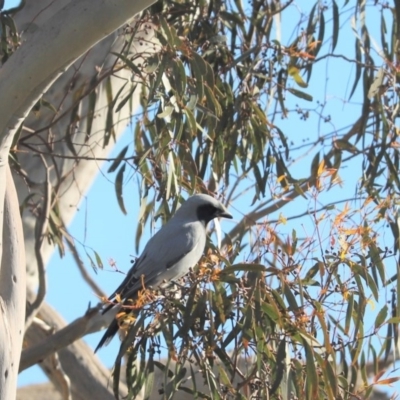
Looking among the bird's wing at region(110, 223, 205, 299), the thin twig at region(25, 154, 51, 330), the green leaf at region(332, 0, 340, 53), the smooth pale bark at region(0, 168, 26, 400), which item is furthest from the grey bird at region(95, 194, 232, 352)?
the green leaf at region(332, 0, 340, 53)

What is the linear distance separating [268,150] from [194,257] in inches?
41.1

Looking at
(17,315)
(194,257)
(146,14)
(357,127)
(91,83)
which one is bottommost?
(17,315)

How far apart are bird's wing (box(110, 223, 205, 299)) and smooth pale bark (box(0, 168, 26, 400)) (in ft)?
1.30

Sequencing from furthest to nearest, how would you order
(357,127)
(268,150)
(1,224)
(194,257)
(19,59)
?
(357,127) < (268,150) < (194,257) < (1,224) < (19,59)

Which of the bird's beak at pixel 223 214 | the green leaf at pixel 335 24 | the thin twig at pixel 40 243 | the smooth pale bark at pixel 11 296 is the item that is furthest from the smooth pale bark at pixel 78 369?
the green leaf at pixel 335 24

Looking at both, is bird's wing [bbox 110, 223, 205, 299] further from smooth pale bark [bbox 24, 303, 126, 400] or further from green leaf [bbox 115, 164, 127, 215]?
smooth pale bark [bbox 24, 303, 126, 400]

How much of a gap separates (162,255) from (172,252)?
0.13 feet

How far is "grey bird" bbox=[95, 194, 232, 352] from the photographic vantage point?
3764 mm

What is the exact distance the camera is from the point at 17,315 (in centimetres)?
344

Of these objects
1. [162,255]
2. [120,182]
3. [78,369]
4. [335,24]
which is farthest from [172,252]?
[335,24]

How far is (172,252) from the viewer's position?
3.96 meters

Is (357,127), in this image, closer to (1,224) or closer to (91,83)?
(91,83)

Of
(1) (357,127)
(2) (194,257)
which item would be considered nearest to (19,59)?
(2) (194,257)

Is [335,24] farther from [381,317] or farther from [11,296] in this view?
[11,296]
